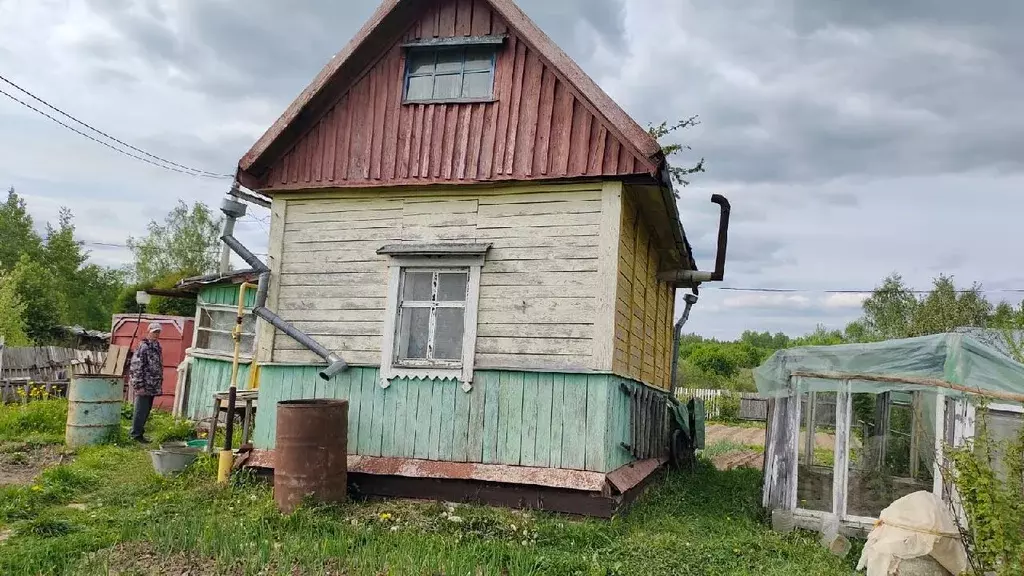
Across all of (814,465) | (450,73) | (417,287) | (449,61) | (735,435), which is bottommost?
(735,435)

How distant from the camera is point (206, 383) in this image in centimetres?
1441

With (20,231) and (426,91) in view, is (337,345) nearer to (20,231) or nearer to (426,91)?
(426,91)

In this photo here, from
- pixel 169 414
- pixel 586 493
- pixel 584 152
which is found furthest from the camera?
pixel 169 414

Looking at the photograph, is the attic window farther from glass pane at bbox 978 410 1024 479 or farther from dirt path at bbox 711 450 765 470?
dirt path at bbox 711 450 765 470

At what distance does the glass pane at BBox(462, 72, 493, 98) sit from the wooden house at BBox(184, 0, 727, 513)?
0.07 ft

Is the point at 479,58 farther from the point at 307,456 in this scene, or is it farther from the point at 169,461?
the point at 169,461

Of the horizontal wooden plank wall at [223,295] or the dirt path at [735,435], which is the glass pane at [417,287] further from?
the dirt path at [735,435]

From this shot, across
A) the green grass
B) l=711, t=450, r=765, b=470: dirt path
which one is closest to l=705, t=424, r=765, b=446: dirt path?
l=711, t=450, r=765, b=470: dirt path

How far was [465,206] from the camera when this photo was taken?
825 cm

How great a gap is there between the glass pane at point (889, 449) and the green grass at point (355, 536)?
2.45 m

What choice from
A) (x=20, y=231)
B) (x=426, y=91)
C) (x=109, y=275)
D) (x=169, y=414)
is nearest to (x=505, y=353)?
(x=426, y=91)

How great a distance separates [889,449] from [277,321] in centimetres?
1023

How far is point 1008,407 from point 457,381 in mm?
5368

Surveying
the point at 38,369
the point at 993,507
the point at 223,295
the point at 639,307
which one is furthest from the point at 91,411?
the point at 993,507
